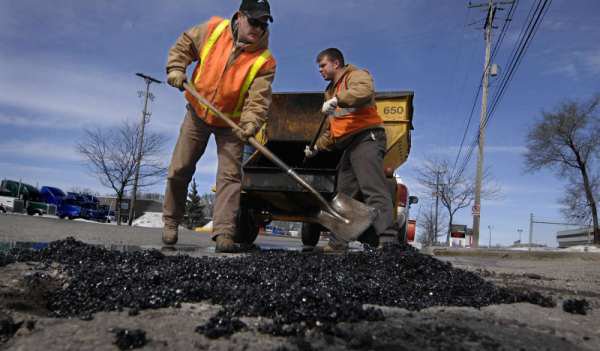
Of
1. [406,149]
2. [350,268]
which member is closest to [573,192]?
[406,149]

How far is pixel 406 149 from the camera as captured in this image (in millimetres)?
7598

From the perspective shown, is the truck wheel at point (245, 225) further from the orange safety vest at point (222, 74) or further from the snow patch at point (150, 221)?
the snow patch at point (150, 221)

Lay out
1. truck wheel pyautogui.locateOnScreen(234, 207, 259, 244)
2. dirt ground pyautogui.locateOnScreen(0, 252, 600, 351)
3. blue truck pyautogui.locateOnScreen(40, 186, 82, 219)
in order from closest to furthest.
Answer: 1. dirt ground pyautogui.locateOnScreen(0, 252, 600, 351)
2. truck wheel pyautogui.locateOnScreen(234, 207, 259, 244)
3. blue truck pyautogui.locateOnScreen(40, 186, 82, 219)

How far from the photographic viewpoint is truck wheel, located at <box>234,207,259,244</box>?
606cm

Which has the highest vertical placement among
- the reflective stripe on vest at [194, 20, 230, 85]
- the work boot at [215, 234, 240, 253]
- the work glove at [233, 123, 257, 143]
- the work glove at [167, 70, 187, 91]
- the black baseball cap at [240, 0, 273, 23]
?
the black baseball cap at [240, 0, 273, 23]

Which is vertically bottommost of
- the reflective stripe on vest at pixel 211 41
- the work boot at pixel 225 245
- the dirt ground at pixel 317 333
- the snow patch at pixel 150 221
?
the snow patch at pixel 150 221

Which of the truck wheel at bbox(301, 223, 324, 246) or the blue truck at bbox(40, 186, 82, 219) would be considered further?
the blue truck at bbox(40, 186, 82, 219)

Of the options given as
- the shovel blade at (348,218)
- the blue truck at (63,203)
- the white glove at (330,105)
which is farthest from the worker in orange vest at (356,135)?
the blue truck at (63,203)

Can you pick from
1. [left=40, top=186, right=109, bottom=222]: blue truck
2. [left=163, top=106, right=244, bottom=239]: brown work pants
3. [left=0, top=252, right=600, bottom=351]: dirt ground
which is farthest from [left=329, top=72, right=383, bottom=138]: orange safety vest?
[left=40, top=186, right=109, bottom=222]: blue truck

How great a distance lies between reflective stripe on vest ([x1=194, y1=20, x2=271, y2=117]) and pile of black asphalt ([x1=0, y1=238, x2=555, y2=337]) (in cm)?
190

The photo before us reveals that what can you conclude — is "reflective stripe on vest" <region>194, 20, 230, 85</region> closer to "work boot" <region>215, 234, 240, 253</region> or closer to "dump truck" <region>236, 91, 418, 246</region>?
"dump truck" <region>236, 91, 418, 246</region>

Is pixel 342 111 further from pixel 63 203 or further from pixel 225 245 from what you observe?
pixel 63 203

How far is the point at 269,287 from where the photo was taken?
2.03 m

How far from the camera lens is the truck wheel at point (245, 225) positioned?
19.9 feet
